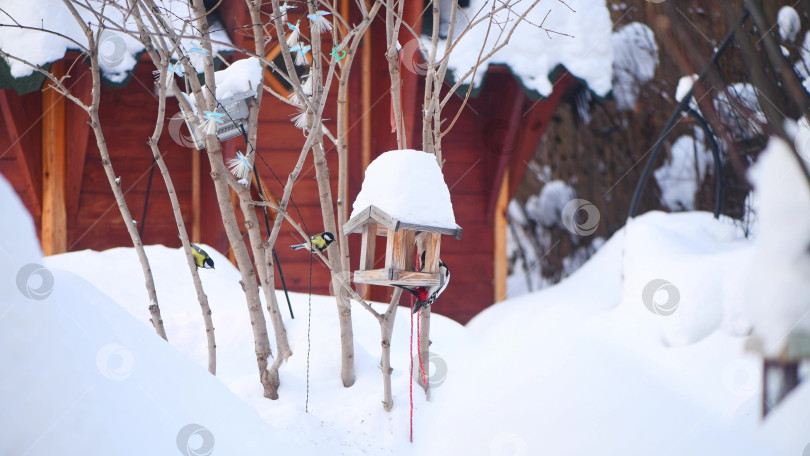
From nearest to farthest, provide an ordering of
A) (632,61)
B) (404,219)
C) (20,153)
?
(404,219) → (20,153) → (632,61)

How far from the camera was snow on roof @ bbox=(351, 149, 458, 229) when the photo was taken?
111 inches

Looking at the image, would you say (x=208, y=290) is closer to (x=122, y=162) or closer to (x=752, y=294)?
(x=122, y=162)

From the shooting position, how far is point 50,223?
634 cm

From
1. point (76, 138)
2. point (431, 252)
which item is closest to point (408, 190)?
point (431, 252)

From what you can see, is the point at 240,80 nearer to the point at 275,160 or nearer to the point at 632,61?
the point at 275,160

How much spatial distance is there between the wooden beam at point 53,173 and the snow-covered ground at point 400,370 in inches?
54.6

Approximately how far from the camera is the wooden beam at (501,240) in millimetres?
6625

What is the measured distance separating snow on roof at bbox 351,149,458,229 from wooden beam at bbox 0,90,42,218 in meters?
4.16

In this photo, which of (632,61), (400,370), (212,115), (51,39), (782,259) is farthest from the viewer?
(632,61)

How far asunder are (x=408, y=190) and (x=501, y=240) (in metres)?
3.92

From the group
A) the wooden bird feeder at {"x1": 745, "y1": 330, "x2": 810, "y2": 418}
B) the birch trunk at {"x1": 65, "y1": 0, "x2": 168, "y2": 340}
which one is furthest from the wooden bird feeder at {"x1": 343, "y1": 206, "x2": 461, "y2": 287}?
the wooden bird feeder at {"x1": 745, "y1": 330, "x2": 810, "y2": 418}

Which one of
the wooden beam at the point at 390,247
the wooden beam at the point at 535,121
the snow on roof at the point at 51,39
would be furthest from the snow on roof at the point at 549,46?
the wooden beam at the point at 390,247

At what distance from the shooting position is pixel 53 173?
629 cm

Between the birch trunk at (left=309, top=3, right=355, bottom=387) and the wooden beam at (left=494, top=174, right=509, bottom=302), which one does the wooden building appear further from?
the birch trunk at (left=309, top=3, right=355, bottom=387)
